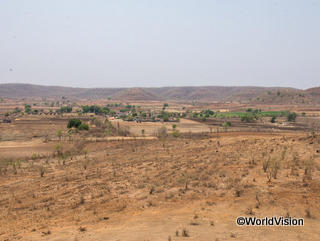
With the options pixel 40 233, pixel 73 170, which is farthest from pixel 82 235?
pixel 73 170

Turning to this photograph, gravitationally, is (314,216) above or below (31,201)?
above

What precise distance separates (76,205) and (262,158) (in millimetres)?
13011

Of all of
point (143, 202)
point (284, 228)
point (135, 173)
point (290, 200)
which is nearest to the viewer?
point (284, 228)

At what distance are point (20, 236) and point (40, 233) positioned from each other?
2.30 feet

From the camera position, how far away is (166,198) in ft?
45.8

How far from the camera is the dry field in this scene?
33.9 ft

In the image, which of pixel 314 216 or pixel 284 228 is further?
pixel 314 216

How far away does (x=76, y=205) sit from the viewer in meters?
13.8

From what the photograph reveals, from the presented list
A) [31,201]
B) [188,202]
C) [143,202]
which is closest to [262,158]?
[188,202]

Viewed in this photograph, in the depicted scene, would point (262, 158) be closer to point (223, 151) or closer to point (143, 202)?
point (223, 151)

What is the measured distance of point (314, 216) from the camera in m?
11.0

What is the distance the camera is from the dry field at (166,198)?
10320 mm

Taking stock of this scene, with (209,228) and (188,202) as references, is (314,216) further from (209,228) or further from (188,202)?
(188,202)

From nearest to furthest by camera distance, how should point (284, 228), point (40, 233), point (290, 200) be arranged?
point (284, 228), point (40, 233), point (290, 200)
